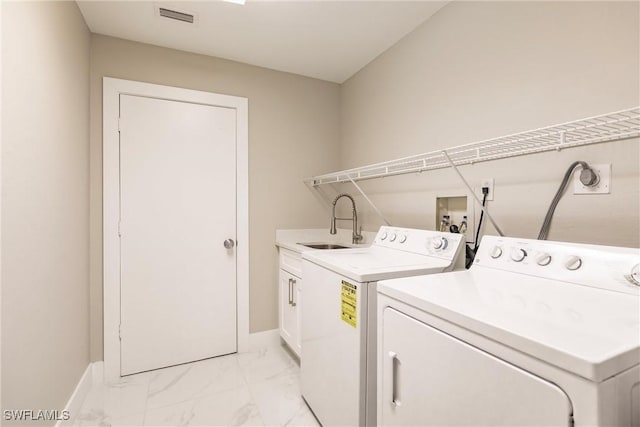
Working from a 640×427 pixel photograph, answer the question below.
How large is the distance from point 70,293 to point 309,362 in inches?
54.5

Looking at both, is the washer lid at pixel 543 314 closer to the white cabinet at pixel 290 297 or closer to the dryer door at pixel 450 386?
the dryer door at pixel 450 386

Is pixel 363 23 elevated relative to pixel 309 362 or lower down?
elevated

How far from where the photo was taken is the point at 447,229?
1792 millimetres

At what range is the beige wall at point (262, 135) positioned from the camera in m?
2.08

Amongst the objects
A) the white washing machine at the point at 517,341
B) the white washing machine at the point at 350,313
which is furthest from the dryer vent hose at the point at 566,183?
the white washing machine at the point at 350,313

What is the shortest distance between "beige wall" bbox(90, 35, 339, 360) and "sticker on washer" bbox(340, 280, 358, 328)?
4.50 feet

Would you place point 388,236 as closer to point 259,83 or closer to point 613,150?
point 613,150

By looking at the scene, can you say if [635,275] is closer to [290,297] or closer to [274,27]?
[290,297]

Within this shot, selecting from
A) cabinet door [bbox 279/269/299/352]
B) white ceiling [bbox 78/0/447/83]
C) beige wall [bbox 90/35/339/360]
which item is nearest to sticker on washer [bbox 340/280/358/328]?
cabinet door [bbox 279/269/299/352]

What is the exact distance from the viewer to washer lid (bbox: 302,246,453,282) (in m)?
1.28

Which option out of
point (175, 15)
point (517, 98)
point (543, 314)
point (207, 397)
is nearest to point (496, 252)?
point (543, 314)

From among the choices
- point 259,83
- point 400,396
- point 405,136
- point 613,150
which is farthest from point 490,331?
point 259,83

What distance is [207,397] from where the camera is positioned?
6.23 ft

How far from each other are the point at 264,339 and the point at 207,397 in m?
0.72
